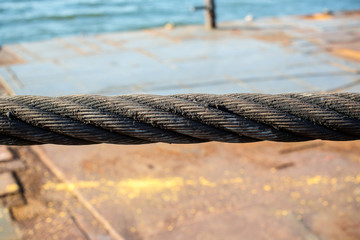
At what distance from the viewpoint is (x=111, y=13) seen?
13.9 m

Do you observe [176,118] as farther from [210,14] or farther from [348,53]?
[210,14]

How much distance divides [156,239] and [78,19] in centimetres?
1201

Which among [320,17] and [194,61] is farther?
[320,17]

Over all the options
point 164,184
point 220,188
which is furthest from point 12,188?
point 220,188

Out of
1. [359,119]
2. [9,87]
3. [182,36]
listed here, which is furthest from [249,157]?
[182,36]

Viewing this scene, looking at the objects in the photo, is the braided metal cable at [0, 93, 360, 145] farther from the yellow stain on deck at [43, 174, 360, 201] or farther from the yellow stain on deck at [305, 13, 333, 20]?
the yellow stain on deck at [305, 13, 333, 20]

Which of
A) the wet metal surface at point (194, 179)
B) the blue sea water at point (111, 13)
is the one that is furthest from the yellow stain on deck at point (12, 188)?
the blue sea water at point (111, 13)

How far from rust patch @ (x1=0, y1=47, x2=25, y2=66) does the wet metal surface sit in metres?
0.53

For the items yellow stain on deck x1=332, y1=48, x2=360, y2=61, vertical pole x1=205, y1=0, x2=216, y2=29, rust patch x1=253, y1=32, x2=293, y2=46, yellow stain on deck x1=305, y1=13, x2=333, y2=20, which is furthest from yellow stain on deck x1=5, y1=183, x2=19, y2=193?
yellow stain on deck x1=305, y1=13, x2=333, y2=20

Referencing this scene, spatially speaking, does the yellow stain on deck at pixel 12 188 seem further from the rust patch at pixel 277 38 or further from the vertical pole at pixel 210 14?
the vertical pole at pixel 210 14

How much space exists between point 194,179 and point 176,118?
1398 millimetres

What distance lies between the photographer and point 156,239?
72.5 inches

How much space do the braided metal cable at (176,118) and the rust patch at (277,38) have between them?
4256 millimetres

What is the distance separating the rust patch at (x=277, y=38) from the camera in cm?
516
